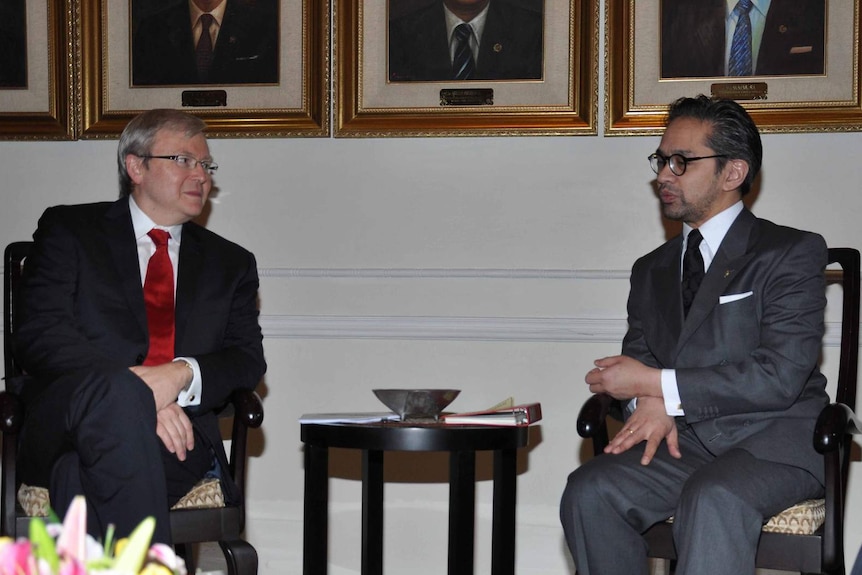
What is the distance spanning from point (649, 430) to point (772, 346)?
0.42 m

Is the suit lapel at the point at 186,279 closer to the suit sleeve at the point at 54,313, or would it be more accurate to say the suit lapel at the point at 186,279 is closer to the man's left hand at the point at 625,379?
the suit sleeve at the point at 54,313

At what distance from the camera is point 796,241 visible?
346 centimetres

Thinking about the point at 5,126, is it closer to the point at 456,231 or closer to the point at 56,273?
the point at 56,273

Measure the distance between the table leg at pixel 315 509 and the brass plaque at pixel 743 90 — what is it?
6.69 ft

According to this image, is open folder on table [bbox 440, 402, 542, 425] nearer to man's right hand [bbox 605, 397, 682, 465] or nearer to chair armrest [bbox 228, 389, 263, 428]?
man's right hand [bbox 605, 397, 682, 465]

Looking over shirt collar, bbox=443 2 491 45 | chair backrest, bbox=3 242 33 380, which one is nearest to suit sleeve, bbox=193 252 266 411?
chair backrest, bbox=3 242 33 380

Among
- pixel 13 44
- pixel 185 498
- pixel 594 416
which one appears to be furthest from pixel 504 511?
pixel 13 44

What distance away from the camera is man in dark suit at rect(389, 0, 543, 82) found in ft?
14.8

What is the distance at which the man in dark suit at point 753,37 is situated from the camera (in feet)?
14.2

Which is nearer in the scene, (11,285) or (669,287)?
(669,287)

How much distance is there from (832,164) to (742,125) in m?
0.88

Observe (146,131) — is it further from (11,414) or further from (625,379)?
(625,379)

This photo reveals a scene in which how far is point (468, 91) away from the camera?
455 cm

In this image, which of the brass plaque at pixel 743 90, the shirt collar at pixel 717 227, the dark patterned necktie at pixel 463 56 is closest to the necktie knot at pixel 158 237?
the dark patterned necktie at pixel 463 56
